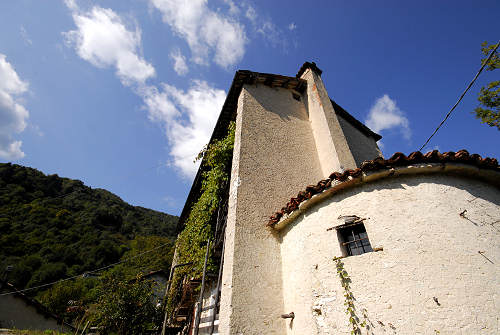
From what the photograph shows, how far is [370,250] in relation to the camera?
148 inches

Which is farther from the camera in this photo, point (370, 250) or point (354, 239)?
point (354, 239)

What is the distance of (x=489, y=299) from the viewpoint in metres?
2.81

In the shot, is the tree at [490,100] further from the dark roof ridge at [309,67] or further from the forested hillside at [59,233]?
the forested hillside at [59,233]

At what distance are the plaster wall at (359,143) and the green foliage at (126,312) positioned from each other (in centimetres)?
1008

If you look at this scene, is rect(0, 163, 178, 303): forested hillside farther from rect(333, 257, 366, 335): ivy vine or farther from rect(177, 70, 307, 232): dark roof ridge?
rect(333, 257, 366, 335): ivy vine

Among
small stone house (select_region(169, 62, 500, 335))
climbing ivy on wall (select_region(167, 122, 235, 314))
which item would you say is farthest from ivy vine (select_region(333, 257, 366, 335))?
climbing ivy on wall (select_region(167, 122, 235, 314))

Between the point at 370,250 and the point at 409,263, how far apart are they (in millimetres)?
589

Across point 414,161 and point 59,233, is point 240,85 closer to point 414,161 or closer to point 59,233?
point 414,161

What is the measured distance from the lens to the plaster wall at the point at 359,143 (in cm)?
973

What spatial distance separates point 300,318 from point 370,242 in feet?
6.00

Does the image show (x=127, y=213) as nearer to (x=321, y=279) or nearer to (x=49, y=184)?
(x=49, y=184)

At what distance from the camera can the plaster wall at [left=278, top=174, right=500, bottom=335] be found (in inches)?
113

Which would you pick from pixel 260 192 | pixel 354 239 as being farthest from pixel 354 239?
pixel 260 192

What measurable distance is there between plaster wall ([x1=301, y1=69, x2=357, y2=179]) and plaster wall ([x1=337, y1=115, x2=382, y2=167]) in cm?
225
